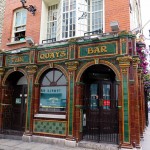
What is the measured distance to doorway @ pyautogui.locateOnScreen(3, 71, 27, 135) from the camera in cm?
980

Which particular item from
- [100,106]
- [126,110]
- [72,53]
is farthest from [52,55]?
[126,110]

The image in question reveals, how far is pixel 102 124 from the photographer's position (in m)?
7.89

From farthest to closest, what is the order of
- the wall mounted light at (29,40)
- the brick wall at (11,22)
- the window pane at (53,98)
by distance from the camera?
the brick wall at (11,22), the wall mounted light at (29,40), the window pane at (53,98)

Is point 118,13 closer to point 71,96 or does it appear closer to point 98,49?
point 98,49

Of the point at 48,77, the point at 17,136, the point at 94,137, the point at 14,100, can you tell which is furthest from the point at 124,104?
the point at 14,100

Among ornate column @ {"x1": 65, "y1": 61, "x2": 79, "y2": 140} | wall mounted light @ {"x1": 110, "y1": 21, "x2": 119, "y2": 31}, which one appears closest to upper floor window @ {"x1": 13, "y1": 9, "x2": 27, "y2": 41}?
ornate column @ {"x1": 65, "y1": 61, "x2": 79, "y2": 140}

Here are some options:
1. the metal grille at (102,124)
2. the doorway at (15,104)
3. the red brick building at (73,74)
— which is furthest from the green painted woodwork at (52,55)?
the metal grille at (102,124)

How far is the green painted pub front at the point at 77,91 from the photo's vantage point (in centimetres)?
708

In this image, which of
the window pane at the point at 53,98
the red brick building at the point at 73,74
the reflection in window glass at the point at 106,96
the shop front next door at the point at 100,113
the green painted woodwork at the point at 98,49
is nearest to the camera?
the red brick building at the point at 73,74

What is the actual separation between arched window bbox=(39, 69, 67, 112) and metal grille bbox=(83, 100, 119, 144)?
4.48 feet

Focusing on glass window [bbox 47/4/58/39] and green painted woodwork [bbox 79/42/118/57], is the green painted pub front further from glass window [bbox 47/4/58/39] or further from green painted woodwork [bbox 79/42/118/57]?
glass window [bbox 47/4/58/39]

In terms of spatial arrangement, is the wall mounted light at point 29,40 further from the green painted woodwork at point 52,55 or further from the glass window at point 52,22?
the glass window at point 52,22

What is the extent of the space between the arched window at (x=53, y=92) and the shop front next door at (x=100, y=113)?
1171 millimetres

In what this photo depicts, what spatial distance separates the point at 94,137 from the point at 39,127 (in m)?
2.71
